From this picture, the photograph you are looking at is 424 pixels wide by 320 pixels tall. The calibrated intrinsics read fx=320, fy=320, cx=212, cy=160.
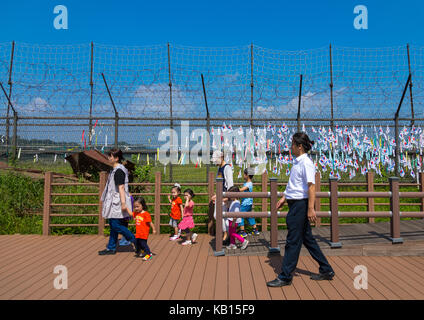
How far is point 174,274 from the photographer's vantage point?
13.9ft

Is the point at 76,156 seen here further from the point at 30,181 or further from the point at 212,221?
the point at 212,221

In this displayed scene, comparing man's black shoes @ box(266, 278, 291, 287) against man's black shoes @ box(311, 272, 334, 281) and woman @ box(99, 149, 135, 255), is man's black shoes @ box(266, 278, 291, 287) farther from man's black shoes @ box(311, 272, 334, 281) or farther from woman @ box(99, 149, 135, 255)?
woman @ box(99, 149, 135, 255)

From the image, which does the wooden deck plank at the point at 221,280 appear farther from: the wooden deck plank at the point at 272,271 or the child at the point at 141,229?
the child at the point at 141,229

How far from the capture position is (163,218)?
7.31 m

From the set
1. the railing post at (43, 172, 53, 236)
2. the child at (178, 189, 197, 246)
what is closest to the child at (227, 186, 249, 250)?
the child at (178, 189, 197, 246)

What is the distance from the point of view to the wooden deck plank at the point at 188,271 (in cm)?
355

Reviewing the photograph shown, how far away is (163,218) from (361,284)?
4.57m

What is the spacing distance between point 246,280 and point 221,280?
309 mm

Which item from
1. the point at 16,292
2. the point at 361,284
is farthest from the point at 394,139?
the point at 16,292

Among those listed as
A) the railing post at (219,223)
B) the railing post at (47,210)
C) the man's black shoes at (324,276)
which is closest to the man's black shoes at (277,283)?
the man's black shoes at (324,276)

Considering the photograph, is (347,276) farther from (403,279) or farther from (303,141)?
(303,141)

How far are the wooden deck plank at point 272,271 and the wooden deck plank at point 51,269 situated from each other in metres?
2.57

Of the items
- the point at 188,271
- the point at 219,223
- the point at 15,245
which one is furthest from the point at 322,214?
the point at 15,245

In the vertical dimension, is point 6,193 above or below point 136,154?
below
